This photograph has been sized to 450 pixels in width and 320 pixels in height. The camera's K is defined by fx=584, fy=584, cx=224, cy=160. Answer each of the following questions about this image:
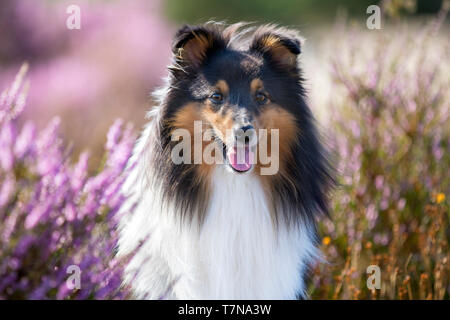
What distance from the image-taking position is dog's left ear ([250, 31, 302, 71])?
3385 mm

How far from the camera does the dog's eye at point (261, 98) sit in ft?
10.7

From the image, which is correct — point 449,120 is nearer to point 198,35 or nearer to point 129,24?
point 198,35

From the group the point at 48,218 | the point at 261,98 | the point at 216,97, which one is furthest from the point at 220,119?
the point at 48,218

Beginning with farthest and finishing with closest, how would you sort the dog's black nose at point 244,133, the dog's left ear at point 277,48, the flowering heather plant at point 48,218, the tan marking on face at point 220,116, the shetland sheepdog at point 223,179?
the dog's left ear at point 277,48
the shetland sheepdog at point 223,179
the tan marking on face at point 220,116
the dog's black nose at point 244,133
the flowering heather plant at point 48,218

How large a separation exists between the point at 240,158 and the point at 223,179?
0.21 metres

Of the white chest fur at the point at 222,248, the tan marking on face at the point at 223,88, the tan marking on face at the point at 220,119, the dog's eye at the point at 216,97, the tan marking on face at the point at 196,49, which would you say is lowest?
the white chest fur at the point at 222,248

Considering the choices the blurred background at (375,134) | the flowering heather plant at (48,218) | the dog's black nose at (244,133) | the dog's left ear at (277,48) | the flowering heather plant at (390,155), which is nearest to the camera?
the flowering heather plant at (48,218)

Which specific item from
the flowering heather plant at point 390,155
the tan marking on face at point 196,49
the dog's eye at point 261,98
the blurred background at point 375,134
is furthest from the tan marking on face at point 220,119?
the flowering heather plant at point 390,155

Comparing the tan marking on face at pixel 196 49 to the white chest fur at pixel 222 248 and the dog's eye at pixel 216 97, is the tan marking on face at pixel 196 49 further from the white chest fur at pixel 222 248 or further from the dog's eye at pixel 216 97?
the white chest fur at pixel 222 248

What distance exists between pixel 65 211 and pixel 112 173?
306 mm

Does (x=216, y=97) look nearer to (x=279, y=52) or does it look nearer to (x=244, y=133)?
(x=244, y=133)

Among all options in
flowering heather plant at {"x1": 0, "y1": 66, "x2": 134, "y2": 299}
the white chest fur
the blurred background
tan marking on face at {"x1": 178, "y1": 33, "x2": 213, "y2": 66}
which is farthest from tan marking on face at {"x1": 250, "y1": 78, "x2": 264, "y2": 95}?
flowering heather plant at {"x1": 0, "y1": 66, "x2": 134, "y2": 299}

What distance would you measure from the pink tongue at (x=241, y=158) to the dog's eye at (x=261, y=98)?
0.99 feet
